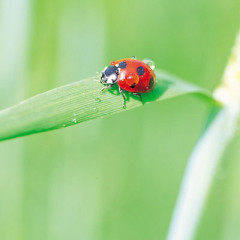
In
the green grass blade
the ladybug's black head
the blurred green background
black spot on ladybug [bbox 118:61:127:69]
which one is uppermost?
the green grass blade

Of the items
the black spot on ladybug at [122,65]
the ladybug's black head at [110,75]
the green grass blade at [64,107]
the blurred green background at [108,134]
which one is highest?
the green grass blade at [64,107]

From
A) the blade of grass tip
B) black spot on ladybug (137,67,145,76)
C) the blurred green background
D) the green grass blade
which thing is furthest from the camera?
the blurred green background

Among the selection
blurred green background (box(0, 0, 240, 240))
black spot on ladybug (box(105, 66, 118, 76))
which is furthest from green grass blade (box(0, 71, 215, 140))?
blurred green background (box(0, 0, 240, 240))

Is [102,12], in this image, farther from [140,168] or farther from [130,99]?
[130,99]

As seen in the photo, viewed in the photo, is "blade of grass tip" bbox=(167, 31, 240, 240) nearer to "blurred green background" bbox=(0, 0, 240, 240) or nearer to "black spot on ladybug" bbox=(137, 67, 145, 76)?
"black spot on ladybug" bbox=(137, 67, 145, 76)

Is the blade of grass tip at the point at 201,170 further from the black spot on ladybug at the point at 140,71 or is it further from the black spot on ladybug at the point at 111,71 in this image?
the black spot on ladybug at the point at 111,71

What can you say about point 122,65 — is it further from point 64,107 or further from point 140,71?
point 64,107

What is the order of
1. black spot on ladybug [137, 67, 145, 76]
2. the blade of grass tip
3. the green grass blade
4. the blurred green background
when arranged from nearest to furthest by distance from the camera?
the green grass blade
the blade of grass tip
black spot on ladybug [137, 67, 145, 76]
the blurred green background

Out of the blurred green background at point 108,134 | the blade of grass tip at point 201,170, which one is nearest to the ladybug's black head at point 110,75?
the blade of grass tip at point 201,170

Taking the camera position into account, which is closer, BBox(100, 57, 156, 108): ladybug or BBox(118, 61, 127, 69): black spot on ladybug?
BBox(100, 57, 156, 108): ladybug
